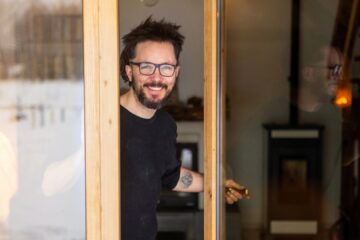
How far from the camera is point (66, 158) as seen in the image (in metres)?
2.06

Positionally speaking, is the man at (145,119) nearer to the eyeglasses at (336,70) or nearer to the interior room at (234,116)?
the interior room at (234,116)

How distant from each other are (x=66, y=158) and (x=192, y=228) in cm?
169

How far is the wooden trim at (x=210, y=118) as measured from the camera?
204 cm

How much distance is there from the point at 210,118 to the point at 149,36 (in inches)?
14.9

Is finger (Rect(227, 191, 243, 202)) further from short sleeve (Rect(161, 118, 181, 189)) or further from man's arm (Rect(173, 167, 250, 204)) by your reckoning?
short sleeve (Rect(161, 118, 181, 189))

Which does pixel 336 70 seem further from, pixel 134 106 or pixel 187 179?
pixel 134 106

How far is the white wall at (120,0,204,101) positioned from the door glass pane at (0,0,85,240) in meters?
0.18

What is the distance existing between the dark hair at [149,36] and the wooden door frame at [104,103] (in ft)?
0.15

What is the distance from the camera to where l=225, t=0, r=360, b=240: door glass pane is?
531 centimetres

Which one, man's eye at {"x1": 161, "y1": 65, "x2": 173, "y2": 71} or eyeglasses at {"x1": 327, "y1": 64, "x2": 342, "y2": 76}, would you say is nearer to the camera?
man's eye at {"x1": 161, "y1": 65, "x2": 173, "y2": 71}

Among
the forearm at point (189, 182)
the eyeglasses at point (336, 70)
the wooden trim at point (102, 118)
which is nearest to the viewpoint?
the wooden trim at point (102, 118)

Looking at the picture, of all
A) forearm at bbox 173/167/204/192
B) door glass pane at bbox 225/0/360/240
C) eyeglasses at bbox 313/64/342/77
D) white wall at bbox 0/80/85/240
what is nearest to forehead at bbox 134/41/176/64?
white wall at bbox 0/80/85/240

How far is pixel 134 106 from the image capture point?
207 centimetres

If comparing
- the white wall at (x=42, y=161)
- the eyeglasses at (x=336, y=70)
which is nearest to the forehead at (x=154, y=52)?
the white wall at (x=42, y=161)
